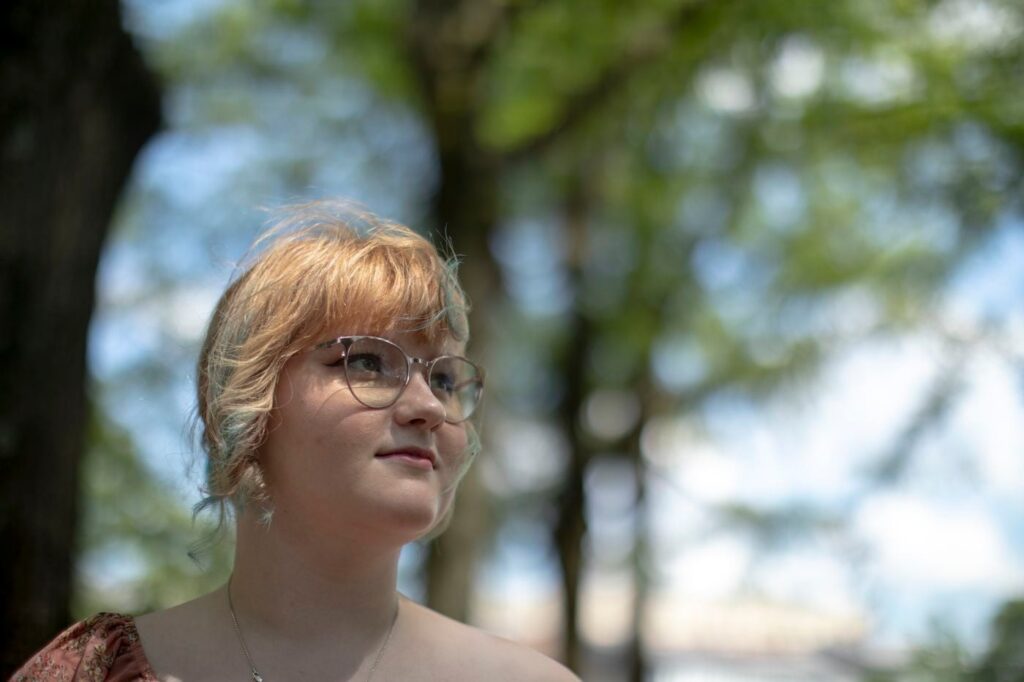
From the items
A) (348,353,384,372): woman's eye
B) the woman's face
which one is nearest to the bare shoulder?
the woman's face

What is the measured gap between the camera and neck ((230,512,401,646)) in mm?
1877

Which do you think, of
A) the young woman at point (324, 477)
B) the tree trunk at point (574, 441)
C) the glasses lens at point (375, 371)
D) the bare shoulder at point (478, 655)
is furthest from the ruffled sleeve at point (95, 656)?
the tree trunk at point (574, 441)

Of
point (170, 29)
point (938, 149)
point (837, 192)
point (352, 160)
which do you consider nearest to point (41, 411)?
point (938, 149)

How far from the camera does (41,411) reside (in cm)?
304

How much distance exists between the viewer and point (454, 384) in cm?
199

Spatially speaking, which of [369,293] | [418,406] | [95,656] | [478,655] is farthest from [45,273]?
[478,655]

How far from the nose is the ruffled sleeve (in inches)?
24.2

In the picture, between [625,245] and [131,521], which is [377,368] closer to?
[131,521]

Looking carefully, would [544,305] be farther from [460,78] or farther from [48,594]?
[48,594]

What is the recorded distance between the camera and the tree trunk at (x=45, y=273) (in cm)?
298

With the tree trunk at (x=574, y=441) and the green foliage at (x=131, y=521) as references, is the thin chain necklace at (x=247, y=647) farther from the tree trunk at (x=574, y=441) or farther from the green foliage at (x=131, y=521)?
the tree trunk at (x=574, y=441)

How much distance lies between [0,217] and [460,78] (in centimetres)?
473

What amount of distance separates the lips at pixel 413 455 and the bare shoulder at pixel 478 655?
34 centimetres

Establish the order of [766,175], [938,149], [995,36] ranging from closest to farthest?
[995,36]
[938,149]
[766,175]
